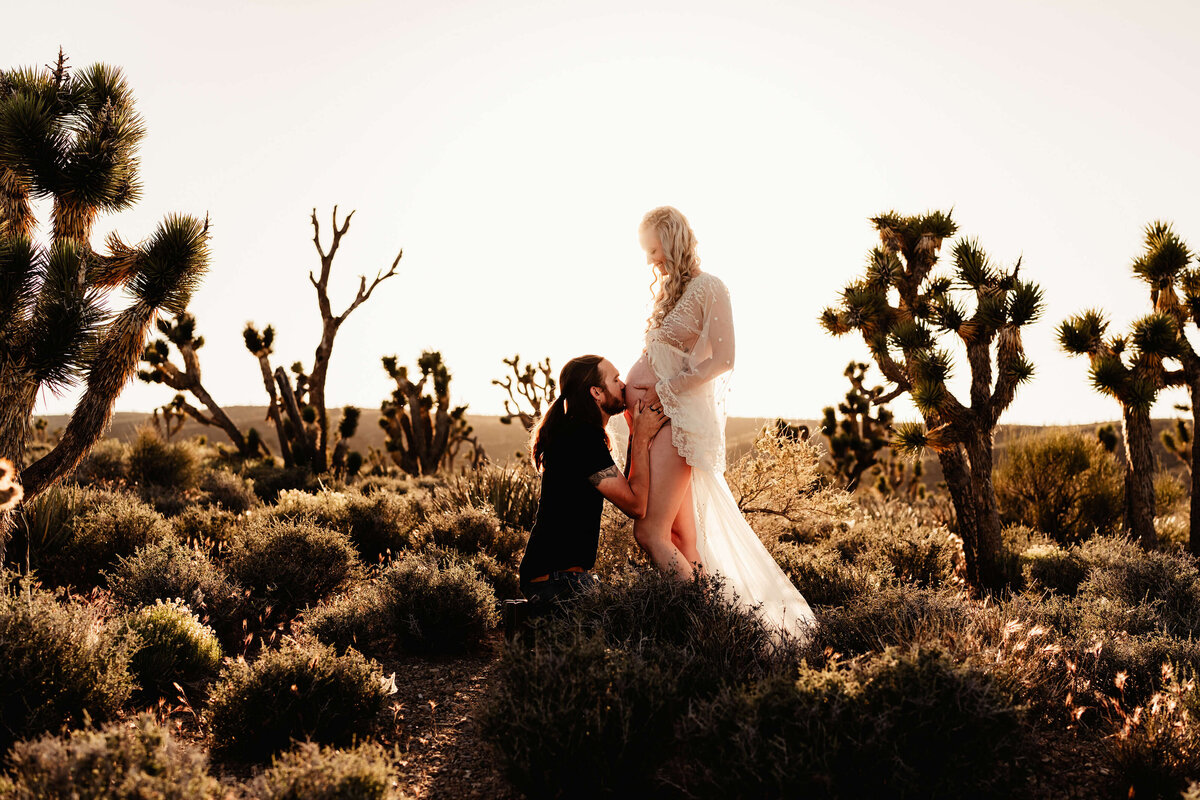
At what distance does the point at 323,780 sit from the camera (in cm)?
246

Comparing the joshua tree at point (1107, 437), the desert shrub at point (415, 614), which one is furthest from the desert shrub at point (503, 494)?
the joshua tree at point (1107, 437)

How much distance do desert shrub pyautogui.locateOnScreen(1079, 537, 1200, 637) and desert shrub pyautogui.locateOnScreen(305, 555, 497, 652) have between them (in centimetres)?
462

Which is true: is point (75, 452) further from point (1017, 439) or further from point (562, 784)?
point (1017, 439)

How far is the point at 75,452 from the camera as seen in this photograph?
240 inches

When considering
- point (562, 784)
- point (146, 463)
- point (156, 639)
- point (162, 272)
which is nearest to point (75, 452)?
point (162, 272)

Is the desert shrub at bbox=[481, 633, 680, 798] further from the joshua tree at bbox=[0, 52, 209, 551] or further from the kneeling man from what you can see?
the joshua tree at bbox=[0, 52, 209, 551]

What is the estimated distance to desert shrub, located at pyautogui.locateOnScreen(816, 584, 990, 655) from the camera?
3805 mm

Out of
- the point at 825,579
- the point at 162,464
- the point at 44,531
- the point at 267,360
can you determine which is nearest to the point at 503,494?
the point at 825,579

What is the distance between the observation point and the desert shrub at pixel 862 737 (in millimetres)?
2492

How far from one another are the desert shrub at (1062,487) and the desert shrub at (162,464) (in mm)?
14262

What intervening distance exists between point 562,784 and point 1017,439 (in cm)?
1372

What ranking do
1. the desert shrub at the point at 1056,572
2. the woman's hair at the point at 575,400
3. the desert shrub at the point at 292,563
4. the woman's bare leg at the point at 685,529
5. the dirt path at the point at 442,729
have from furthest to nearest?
the desert shrub at the point at 1056,572 → the desert shrub at the point at 292,563 → the woman's bare leg at the point at 685,529 → the woman's hair at the point at 575,400 → the dirt path at the point at 442,729

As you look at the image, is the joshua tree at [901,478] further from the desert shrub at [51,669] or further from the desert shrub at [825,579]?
the desert shrub at [51,669]

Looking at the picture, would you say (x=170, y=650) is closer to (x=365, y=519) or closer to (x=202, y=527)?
(x=365, y=519)
